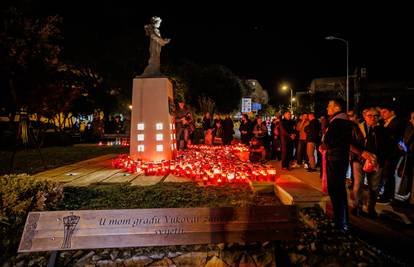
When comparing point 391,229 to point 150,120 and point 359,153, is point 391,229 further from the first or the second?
point 150,120

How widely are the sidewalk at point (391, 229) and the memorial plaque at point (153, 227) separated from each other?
1.50m

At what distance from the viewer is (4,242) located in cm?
414

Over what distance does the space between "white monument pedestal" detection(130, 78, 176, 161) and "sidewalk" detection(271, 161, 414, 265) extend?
20.6 ft

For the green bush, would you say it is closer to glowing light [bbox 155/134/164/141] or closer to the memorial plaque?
the memorial plaque

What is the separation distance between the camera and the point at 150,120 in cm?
1020

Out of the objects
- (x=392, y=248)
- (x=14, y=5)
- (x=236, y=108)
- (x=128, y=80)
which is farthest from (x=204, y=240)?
(x=236, y=108)

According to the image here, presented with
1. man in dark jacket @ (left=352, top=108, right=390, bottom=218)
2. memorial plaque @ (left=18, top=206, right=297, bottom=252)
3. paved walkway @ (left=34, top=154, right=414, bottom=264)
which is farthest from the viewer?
man in dark jacket @ (left=352, top=108, right=390, bottom=218)

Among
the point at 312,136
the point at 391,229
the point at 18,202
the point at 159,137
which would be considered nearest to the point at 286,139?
the point at 312,136

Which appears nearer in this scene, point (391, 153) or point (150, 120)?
point (391, 153)

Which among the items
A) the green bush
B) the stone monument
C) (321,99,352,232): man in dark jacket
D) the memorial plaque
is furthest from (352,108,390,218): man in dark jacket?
the stone monument

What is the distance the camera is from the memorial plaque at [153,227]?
3.38 metres

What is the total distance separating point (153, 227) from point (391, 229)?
143 inches

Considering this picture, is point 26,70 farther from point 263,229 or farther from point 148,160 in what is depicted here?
point 263,229

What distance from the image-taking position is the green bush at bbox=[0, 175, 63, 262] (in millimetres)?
4246
